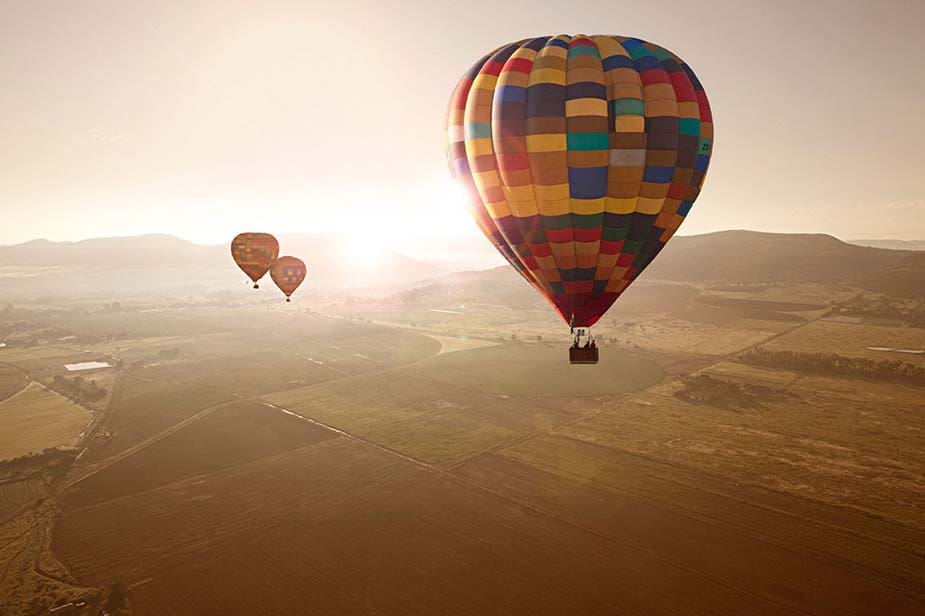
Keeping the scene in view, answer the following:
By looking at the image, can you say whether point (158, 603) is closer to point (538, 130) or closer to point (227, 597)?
point (227, 597)

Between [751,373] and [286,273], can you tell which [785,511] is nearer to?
[751,373]

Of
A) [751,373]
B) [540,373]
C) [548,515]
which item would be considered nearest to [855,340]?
[751,373]

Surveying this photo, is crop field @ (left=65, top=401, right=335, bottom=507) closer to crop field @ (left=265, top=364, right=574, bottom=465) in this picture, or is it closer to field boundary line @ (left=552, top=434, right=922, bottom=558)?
crop field @ (left=265, top=364, right=574, bottom=465)

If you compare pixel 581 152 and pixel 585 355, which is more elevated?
pixel 581 152

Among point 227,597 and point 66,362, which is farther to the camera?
point 66,362

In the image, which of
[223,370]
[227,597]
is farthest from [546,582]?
[223,370]

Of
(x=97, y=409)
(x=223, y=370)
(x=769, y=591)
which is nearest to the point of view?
(x=769, y=591)

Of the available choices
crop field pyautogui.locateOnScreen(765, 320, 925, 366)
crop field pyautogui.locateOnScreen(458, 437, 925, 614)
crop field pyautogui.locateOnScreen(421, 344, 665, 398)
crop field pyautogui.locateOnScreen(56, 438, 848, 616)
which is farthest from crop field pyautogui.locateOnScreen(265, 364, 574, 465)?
crop field pyautogui.locateOnScreen(765, 320, 925, 366)
